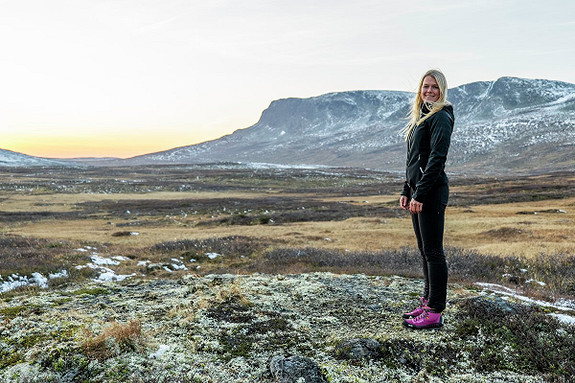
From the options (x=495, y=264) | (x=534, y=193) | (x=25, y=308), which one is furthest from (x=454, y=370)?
(x=534, y=193)

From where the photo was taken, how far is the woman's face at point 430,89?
4.98 meters

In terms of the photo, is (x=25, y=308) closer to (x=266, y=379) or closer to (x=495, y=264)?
(x=266, y=379)

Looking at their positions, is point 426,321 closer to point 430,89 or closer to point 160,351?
point 430,89

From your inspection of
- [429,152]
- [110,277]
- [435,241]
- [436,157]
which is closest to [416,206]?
[435,241]

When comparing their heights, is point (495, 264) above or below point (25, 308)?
below

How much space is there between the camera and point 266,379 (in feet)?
11.4

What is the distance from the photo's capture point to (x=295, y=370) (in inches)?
138

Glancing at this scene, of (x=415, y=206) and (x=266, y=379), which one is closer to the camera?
(x=266, y=379)

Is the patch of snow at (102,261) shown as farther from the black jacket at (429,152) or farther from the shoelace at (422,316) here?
the black jacket at (429,152)

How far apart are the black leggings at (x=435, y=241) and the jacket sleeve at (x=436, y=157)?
20 cm

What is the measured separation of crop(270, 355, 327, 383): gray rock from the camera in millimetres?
3396

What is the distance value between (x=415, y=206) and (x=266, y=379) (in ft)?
9.57

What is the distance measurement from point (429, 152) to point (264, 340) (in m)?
3.45

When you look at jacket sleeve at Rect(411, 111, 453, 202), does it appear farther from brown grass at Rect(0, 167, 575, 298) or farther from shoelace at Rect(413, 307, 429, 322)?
brown grass at Rect(0, 167, 575, 298)
